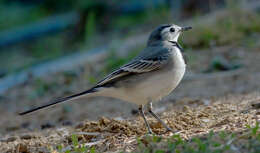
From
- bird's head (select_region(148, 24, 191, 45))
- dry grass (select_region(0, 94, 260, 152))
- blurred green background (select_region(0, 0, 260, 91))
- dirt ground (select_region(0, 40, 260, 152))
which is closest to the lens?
dry grass (select_region(0, 94, 260, 152))

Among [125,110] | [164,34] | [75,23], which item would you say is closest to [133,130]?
[164,34]

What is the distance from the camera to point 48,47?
46.9 ft

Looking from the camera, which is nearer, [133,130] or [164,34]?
[133,130]

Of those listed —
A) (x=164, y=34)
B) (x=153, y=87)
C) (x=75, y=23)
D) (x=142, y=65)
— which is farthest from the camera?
(x=75, y=23)

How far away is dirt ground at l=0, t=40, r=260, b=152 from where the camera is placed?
19.1ft

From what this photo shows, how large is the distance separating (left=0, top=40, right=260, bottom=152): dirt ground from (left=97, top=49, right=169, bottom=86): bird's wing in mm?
564

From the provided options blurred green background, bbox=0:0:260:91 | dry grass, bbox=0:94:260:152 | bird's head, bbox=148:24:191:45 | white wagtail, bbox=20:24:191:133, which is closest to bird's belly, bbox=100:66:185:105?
white wagtail, bbox=20:24:191:133

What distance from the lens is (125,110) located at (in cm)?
841

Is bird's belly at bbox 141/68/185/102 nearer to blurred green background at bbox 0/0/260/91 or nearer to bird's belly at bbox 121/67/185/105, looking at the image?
bird's belly at bbox 121/67/185/105

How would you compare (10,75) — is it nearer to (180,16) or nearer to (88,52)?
(88,52)

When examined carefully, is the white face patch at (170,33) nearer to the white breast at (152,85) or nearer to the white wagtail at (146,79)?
the white wagtail at (146,79)

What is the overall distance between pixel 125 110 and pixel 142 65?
244 cm

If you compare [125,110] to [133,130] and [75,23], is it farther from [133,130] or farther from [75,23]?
[75,23]

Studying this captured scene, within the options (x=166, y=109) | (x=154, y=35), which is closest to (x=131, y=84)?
(x=154, y=35)
